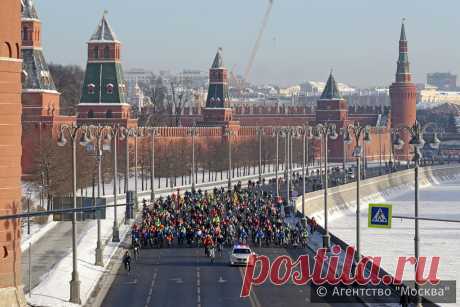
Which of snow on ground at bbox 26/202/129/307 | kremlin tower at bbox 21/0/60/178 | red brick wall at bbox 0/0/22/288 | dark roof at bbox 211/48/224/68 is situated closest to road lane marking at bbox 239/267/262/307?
snow on ground at bbox 26/202/129/307

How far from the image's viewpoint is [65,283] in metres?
43.8

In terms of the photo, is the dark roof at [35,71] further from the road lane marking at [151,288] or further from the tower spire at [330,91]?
the tower spire at [330,91]

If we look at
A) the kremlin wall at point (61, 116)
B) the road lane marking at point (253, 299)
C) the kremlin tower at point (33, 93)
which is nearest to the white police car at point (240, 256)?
the road lane marking at point (253, 299)

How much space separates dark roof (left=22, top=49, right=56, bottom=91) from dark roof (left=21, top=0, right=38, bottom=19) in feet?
9.12

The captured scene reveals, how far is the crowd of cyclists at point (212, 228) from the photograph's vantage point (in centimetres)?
5663

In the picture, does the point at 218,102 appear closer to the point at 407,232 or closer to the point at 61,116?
the point at 61,116

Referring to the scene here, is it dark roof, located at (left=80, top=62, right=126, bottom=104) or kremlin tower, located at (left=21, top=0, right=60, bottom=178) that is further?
dark roof, located at (left=80, top=62, right=126, bottom=104)

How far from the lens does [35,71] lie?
101 metres

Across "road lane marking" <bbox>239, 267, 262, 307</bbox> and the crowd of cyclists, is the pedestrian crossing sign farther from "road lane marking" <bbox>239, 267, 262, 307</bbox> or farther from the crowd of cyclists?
the crowd of cyclists

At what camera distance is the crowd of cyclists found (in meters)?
56.6

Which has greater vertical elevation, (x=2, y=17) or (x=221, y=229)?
(x=2, y=17)

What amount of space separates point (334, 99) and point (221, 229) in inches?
4880

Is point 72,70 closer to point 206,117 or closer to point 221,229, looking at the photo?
point 206,117

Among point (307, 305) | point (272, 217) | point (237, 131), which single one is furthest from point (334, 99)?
point (307, 305)
